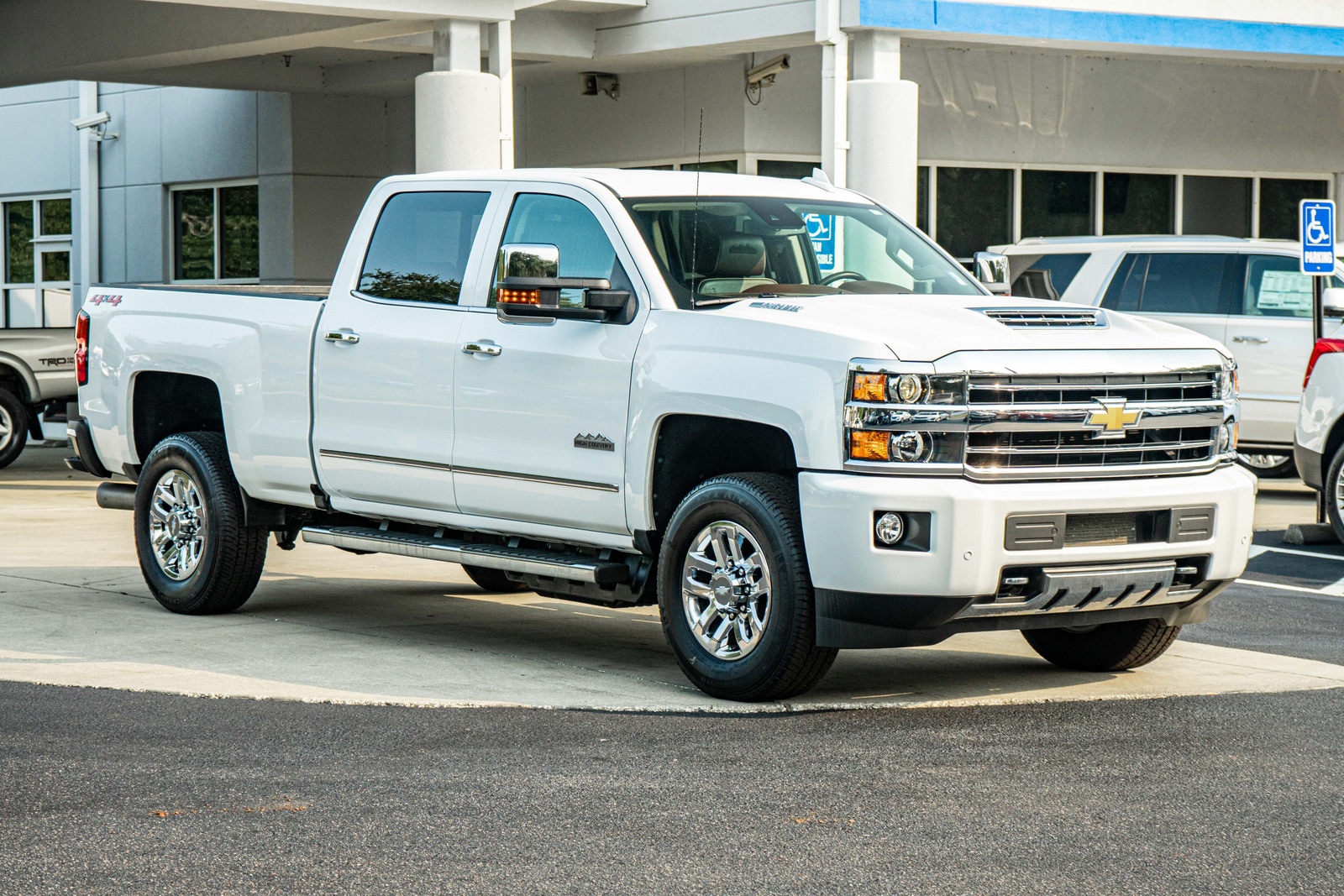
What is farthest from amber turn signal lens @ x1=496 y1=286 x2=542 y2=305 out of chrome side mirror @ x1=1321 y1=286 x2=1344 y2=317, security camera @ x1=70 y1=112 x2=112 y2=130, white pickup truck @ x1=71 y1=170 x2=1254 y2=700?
security camera @ x1=70 y1=112 x2=112 y2=130

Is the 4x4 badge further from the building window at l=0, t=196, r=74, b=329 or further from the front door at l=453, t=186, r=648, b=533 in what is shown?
the building window at l=0, t=196, r=74, b=329

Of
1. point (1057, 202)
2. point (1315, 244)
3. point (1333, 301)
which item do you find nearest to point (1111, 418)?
point (1333, 301)

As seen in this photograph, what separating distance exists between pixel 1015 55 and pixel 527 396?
15.7 m

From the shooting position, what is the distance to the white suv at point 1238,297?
1566cm

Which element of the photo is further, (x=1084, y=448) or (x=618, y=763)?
(x=1084, y=448)

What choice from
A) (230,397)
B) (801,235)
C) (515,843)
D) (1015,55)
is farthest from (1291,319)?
(515,843)

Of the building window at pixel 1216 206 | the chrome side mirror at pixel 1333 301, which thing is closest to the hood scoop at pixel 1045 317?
the chrome side mirror at pixel 1333 301

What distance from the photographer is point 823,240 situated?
802 centimetres

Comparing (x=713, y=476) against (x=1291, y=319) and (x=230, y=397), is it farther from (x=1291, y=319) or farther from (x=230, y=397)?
(x=1291, y=319)

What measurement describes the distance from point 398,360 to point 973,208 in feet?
49.2

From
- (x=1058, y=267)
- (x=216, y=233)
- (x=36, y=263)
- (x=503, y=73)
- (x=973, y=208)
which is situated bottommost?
(x=1058, y=267)

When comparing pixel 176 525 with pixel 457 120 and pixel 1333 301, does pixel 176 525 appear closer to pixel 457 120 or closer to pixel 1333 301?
pixel 457 120

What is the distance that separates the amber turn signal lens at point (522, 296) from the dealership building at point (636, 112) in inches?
355

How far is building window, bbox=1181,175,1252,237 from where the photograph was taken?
23.7m
